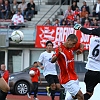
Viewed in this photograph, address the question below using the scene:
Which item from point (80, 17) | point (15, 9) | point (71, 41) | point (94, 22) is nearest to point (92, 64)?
point (71, 41)

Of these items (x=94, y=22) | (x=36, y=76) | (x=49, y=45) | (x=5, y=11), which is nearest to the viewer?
(x=49, y=45)

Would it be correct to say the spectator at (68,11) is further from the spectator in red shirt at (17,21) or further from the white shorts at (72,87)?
the white shorts at (72,87)

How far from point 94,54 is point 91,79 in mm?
636

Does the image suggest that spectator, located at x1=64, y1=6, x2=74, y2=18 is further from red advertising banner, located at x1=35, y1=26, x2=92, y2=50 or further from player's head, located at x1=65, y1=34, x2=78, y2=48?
player's head, located at x1=65, y1=34, x2=78, y2=48

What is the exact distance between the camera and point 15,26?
33094mm

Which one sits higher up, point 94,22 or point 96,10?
point 96,10

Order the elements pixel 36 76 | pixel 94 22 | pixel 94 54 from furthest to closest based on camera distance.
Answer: pixel 94 22 < pixel 36 76 < pixel 94 54

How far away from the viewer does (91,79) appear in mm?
14000

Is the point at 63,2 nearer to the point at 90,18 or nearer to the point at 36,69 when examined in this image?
the point at 90,18

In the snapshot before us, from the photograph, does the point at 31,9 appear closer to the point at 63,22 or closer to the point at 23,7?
the point at 23,7

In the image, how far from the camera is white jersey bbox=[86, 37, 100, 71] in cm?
1376

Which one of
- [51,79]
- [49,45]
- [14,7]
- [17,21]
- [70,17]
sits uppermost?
[14,7]

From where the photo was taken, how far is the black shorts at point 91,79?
1395 centimetres

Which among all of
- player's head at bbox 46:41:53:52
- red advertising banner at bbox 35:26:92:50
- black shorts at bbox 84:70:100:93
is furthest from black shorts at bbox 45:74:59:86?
red advertising banner at bbox 35:26:92:50
